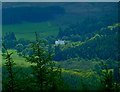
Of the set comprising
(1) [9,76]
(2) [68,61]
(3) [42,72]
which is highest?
(3) [42,72]

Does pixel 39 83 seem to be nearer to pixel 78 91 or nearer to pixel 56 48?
pixel 78 91

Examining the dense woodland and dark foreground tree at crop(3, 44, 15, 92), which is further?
the dense woodland

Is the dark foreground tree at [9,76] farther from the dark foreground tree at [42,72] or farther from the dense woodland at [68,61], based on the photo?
the dark foreground tree at [42,72]

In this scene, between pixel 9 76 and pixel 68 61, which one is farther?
pixel 68 61

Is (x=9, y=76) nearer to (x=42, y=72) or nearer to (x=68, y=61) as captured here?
(x=42, y=72)

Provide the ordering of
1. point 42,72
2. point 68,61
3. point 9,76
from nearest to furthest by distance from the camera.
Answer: point 9,76
point 42,72
point 68,61

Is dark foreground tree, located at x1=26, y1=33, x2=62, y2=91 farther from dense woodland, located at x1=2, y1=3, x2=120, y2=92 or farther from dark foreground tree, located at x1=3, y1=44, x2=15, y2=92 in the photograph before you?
dark foreground tree, located at x1=3, y1=44, x2=15, y2=92

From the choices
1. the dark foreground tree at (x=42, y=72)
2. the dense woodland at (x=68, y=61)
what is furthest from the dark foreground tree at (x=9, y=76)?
the dark foreground tree at (x=42, y=72)

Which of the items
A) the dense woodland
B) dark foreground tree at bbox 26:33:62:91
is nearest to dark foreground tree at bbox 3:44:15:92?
the dense woodland

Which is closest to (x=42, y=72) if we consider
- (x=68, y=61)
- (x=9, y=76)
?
(x=9, y=76)

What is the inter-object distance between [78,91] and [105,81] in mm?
1123

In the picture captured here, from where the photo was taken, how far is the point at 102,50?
15912 centimetres

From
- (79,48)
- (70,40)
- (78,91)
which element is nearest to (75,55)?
(79,48)

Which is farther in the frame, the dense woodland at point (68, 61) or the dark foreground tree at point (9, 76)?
the dense woodland at point (68, 61)
